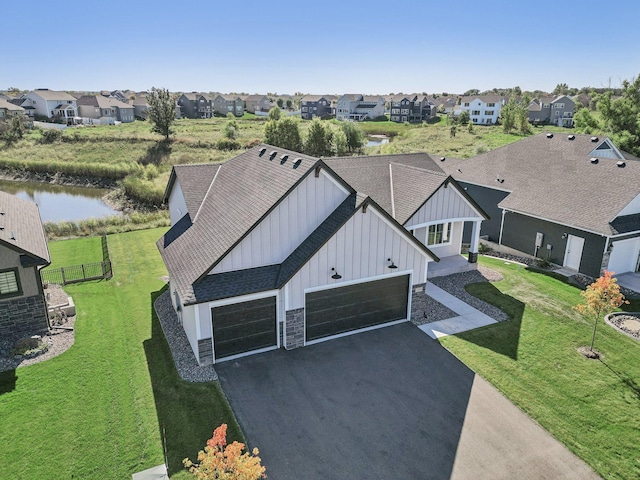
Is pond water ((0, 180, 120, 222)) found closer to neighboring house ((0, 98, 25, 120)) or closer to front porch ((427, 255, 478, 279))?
front porch ((427, 255, 478, 279))

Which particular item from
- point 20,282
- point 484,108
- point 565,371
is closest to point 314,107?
point 484,108

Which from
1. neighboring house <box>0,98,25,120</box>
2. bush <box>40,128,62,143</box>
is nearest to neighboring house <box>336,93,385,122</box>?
bush <box>40,128,62,143</box>

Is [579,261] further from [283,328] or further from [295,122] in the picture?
[295,122]

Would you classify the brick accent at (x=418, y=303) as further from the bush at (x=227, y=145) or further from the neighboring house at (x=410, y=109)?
the neighboring house at (x=410, y=109)

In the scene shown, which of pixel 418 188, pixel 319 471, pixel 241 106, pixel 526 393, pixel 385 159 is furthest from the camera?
pixel 241 106


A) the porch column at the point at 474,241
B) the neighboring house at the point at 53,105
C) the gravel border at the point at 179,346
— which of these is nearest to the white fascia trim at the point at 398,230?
the porch column at the point at 474,241

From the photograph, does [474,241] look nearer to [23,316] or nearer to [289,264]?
[289,264]

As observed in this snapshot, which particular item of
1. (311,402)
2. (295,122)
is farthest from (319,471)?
(295,122)

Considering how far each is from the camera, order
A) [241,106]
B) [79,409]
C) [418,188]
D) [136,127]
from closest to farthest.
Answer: [79,409] → [418,188] → [136,127] → [241,106]
